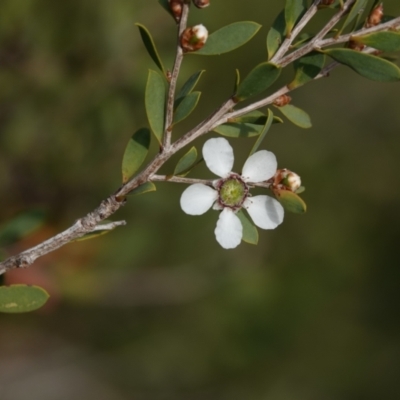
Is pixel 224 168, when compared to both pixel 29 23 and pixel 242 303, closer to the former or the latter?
pixel 29 23

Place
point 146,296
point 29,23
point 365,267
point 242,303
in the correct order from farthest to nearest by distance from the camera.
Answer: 1. point 365,267
2. point 242,303
3. point 146,296
4. point 29,23

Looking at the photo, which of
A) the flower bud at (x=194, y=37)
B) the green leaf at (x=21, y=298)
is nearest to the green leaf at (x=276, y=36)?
the flower bud at (x=194, y=37)

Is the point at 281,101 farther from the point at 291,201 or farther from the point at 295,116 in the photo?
the point at 291,201

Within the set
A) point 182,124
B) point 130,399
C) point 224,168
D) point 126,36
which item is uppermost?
point 182,124

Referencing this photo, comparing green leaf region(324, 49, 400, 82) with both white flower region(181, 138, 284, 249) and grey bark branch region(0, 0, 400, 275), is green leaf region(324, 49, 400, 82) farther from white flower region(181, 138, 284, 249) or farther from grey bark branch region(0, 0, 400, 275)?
white flower region(181, 138, 284, 249)

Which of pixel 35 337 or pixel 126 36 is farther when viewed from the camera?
pixel 35 337

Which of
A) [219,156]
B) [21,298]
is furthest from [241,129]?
[21,298]

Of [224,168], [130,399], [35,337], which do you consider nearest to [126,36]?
[224,168]

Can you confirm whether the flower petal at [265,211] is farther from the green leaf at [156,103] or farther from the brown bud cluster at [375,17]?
the brown bud cluster at [375,17]
